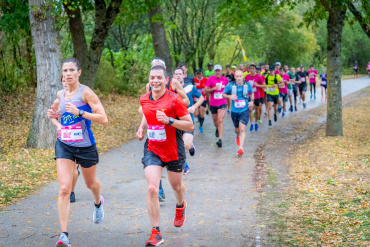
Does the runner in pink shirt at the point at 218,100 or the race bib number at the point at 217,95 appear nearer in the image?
the runner in pink shirt at the point at 218,100

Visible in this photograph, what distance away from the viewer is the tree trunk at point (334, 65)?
13320 mm

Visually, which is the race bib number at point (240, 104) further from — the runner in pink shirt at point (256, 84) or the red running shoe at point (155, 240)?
the red running shoe at point (155, 240)

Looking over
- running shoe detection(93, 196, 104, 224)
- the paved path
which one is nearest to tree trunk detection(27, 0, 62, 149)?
the paved path

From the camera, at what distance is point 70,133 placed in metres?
5.55

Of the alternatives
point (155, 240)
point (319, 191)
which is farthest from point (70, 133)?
point (319, 191)

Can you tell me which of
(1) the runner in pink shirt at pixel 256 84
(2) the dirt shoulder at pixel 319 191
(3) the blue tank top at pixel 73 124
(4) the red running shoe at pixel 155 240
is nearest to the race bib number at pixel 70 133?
(3) the blue tank top at pixel 73 124

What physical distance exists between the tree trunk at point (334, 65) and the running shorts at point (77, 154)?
922 centimetres

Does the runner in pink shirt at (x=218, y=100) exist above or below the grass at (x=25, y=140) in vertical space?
above

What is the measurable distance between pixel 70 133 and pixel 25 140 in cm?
816

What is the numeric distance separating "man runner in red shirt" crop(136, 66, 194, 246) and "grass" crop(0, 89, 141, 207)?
2.75 metres

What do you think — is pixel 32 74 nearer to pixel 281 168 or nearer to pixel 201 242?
pixel 281 168

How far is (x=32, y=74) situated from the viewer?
68.7 feet

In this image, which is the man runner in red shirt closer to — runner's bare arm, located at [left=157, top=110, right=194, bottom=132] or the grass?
runner's bare arm, located at [left=157, top=110, right=194, bottom=132]

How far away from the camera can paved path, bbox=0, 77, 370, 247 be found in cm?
571
